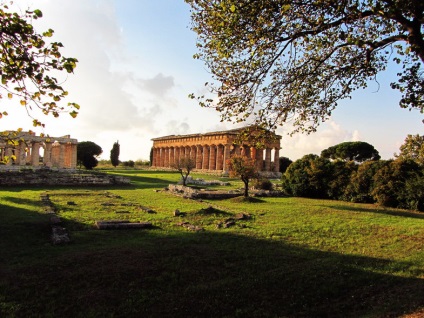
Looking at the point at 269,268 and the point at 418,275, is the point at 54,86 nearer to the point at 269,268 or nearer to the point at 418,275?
the point at 269,268

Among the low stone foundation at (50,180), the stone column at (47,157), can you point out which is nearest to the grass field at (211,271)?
the low stone foundation at (50,180)

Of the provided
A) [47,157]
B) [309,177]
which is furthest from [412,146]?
[47,157]

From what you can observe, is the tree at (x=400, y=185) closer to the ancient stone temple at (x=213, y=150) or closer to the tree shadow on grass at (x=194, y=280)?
the tree shadow on grass at (x=194, y=280)

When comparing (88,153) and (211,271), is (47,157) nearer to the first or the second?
(88,153)

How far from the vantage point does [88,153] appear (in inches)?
2415

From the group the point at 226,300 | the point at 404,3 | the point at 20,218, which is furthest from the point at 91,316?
the point at 20,218

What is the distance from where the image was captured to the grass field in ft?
17.5

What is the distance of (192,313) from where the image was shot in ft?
16.8

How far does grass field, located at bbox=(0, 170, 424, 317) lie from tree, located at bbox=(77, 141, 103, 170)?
49.7 meters

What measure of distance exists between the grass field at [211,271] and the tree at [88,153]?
4967cm

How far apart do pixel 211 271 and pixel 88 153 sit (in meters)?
59.0

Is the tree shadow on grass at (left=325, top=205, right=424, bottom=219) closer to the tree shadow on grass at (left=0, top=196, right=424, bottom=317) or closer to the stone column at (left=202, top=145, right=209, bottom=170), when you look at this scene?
the tree shadow on grass at (left=0, top=196, right=424, bottom=317)

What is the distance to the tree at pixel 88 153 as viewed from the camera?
59.4 metres

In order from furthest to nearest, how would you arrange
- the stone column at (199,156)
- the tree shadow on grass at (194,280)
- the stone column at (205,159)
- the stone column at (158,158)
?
the stone column at (158,158)
the stone column at (199,156)
the stone column at (205,159)
the tree shadow on grass at (194,280)
